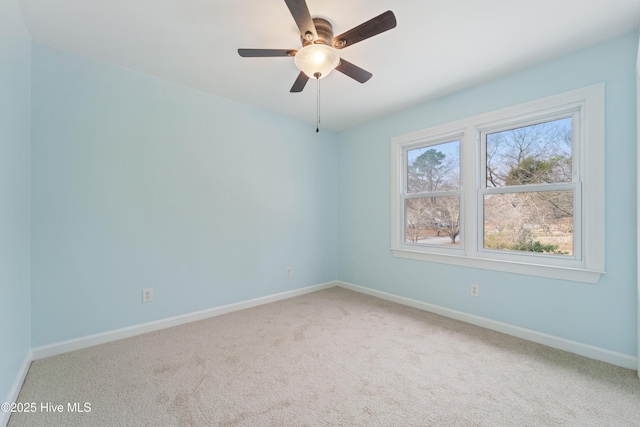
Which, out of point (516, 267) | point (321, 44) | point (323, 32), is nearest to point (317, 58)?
point (321, 44)

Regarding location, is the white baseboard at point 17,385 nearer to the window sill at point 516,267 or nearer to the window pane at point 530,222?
the window sill at point 516,267

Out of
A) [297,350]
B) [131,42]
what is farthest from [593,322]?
[131,42]

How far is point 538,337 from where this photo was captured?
2375 mm

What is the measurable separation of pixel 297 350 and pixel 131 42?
2.73m

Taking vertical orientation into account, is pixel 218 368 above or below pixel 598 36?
below

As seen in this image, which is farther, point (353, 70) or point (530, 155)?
point (530, 155)

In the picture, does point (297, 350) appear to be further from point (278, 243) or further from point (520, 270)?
point (520, 270)

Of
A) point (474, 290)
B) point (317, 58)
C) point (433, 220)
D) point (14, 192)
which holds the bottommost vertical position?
point (474, 290)

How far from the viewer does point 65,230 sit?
222 cm

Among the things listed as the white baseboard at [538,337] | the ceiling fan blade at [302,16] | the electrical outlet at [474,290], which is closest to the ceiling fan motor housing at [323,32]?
the ceiling fan blade at [302,16]

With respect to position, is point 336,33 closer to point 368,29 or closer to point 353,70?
point 353,70

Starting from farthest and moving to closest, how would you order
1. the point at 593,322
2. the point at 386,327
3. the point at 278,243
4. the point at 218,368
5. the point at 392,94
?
the point at 278,243, the point at 392,94, the point at 386,327, the point at 593,322, the point at 218,368

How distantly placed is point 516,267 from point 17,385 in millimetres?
3776

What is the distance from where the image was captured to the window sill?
2.17 m
